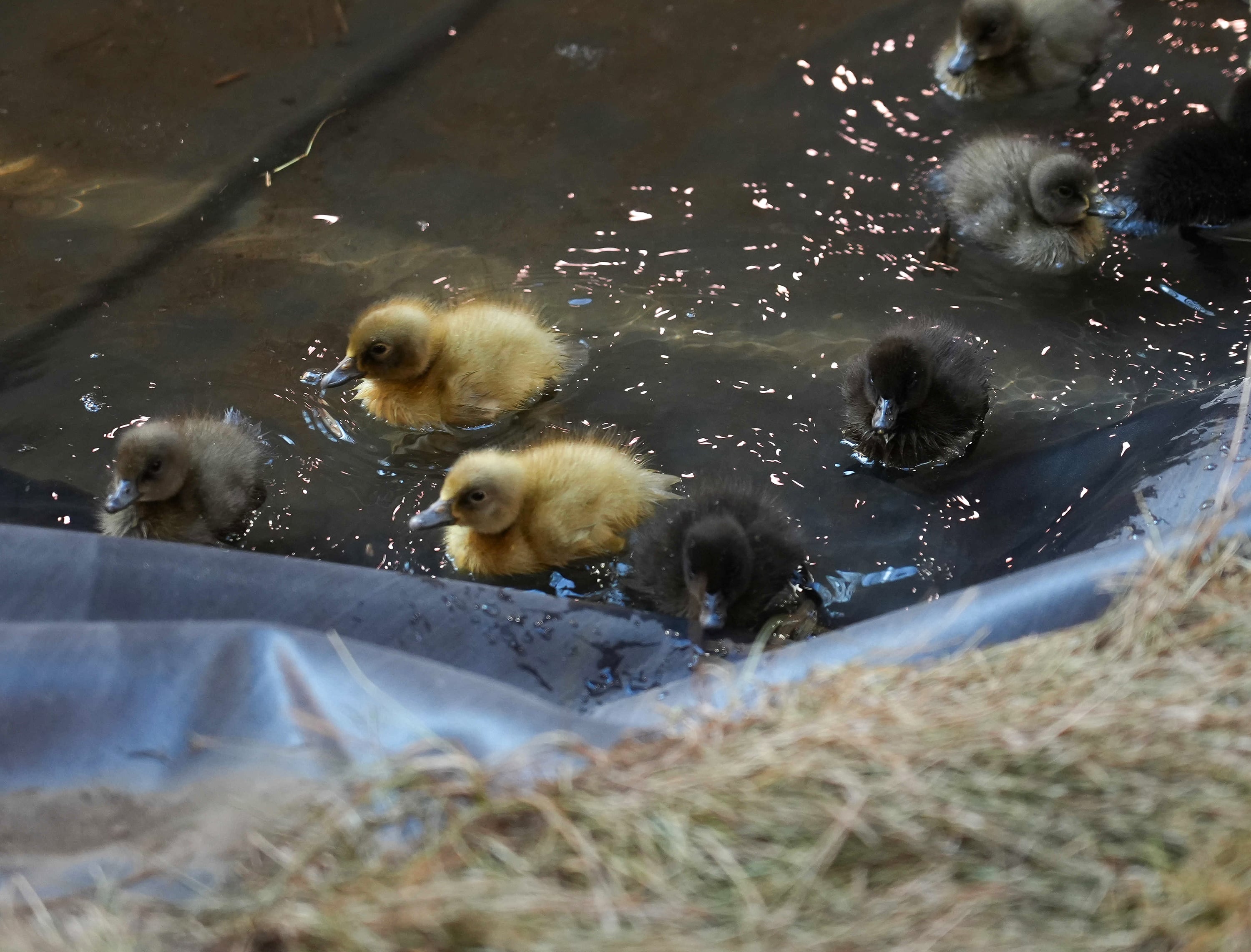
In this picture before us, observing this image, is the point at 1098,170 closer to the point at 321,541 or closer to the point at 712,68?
the point at 712,68

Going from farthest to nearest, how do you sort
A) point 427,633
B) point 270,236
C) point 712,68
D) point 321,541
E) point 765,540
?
point 712,68, point 270,236, point 321,541, point 765,540, point 427,633

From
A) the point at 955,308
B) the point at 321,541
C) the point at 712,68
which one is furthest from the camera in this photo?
the point at 712,68

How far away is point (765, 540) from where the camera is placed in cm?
189

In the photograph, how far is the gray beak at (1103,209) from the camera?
2787mm

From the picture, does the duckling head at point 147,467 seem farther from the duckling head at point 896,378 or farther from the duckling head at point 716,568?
the duckling head at point 896,378

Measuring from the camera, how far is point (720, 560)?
1.77 metres

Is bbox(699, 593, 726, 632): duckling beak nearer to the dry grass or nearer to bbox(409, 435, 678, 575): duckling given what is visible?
bbox(409, 435, 678, 575): duckling

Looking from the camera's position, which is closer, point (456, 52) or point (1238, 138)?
point (1238, 138)

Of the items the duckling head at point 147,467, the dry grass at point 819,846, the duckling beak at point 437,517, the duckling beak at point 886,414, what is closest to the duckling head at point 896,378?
the duckling beak at point 886,414

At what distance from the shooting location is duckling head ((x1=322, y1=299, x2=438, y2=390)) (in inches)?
92.4

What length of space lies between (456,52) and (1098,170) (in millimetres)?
1980

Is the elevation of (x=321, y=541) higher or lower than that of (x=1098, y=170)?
lower

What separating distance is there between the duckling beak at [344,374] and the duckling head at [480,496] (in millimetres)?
433

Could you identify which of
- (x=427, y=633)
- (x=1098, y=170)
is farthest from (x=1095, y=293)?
(x=427, y=633)
